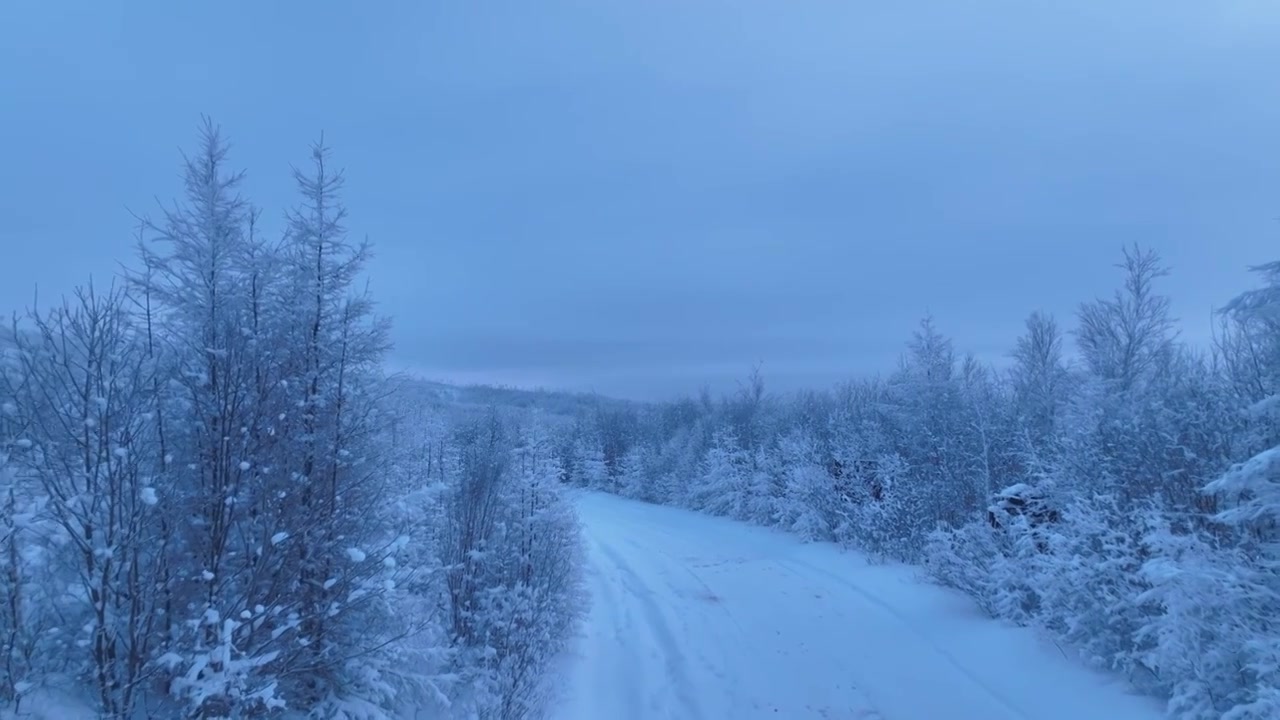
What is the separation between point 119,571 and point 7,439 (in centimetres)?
123

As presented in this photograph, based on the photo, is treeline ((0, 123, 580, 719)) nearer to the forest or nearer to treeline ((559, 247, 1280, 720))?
the forest

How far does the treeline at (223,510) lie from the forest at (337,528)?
0.03m

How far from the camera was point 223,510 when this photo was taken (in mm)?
6066

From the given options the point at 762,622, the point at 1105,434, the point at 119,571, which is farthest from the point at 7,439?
the point at 1105,434

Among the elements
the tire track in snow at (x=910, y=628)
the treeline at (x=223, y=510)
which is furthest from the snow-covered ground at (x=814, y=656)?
the treeline at (x=223, y=510)

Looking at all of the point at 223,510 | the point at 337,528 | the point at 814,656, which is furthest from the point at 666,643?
the point at 223,510

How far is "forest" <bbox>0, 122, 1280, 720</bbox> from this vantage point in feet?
16.4

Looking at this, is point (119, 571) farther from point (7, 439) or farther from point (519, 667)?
point (519, 667)

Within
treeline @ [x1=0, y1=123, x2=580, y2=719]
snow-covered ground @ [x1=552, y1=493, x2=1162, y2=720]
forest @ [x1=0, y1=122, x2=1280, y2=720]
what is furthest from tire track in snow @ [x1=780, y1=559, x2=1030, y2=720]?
treeline @ [x1=0, y1=123, x2=580, y2=719]

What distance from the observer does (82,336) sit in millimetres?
5023

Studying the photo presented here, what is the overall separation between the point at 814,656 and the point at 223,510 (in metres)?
9.32

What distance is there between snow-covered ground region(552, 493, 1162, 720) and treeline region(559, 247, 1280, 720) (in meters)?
0.67

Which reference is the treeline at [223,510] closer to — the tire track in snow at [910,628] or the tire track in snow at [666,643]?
the tire track in snow at [666,643]

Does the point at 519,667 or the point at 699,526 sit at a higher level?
the point at 519,667
